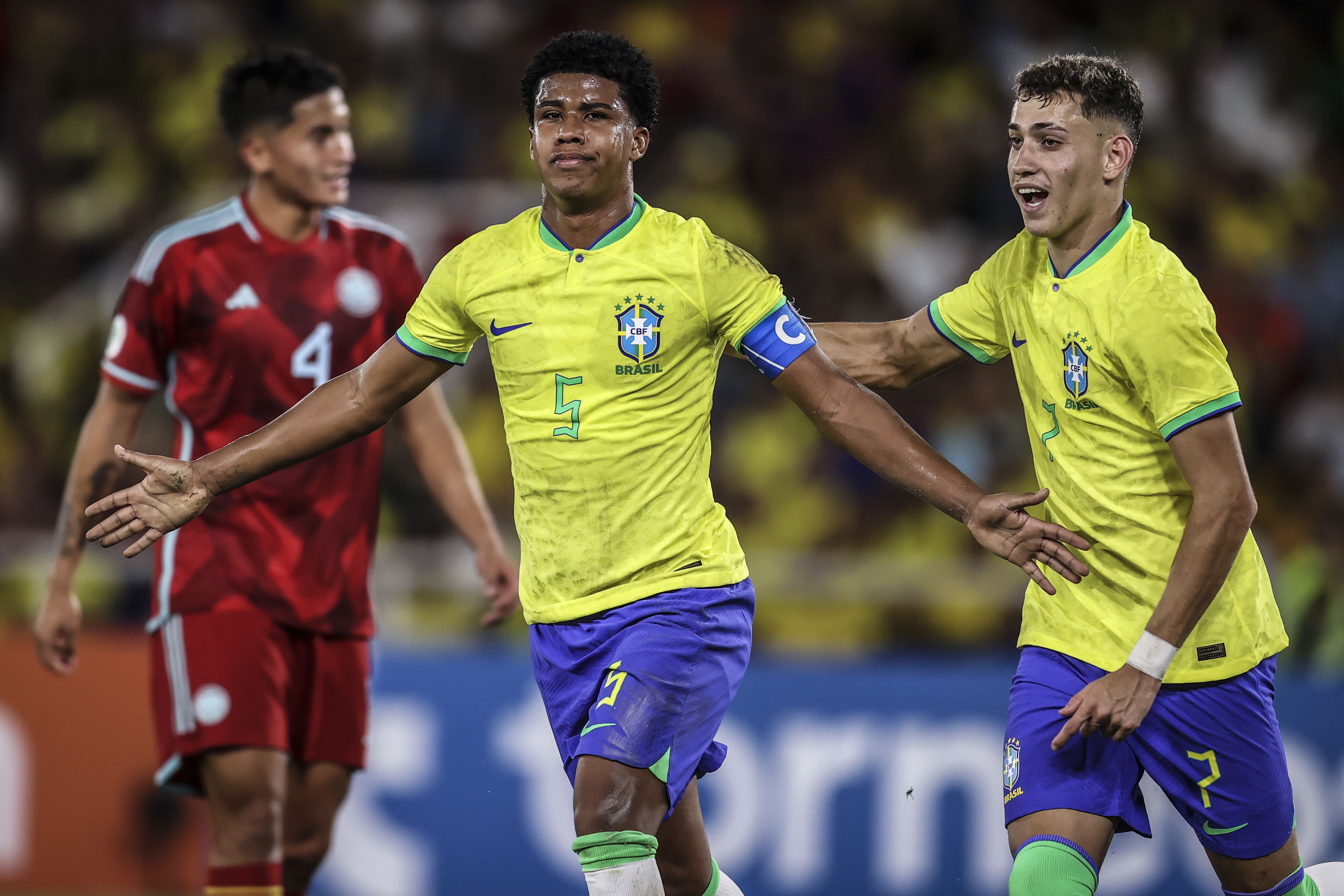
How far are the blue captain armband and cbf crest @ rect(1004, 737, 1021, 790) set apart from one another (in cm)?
112

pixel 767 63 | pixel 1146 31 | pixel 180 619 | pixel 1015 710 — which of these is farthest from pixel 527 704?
pixel 1146 31

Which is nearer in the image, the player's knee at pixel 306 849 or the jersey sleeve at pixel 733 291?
the jersey sleeve at pixel 733 291

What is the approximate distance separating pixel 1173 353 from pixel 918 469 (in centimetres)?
66

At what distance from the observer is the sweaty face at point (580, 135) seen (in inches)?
155

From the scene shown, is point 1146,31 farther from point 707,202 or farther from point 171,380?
point 171,380

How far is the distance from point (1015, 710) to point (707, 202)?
20.8 ft

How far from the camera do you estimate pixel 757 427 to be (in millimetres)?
9281

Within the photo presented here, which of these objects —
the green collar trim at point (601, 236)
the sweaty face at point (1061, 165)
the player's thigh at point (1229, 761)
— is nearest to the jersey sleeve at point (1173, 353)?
the sweaty face at point (1061, 165)

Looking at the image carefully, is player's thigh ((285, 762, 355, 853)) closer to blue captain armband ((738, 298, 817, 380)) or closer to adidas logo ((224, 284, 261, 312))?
adidas logo ((224, 284, 261, 312))

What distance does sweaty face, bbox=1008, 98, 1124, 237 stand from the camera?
3.94 m

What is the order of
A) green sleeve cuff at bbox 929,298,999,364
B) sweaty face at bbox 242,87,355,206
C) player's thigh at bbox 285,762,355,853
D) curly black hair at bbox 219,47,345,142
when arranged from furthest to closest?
1. curly black hair at bbox 219,47,345,142
2. sweaty face at bbox 242,87,355,206
3. player's thigh at bbox 285,762,355,853
4. green sleeve cuff at bbox 929,298,999,364

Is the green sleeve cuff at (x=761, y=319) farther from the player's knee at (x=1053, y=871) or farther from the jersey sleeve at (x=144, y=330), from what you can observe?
the jersey sleeve at (x=144, y=330)

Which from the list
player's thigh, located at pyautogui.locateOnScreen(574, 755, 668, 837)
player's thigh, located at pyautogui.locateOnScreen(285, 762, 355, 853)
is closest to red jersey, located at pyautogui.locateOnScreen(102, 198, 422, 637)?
player's thigh, located at pyautogui.locateOnScreen(285, 762, 355, 853)

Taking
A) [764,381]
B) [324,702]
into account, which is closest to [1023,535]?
[324,702]
